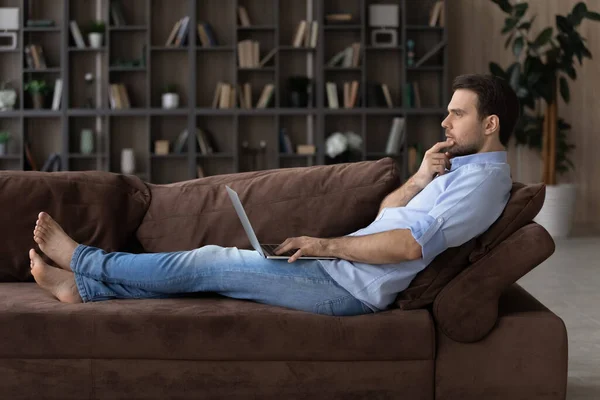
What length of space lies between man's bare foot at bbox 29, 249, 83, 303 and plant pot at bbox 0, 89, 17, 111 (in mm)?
4941

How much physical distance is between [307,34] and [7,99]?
262 centimetres

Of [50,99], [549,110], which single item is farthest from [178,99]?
[549,110]

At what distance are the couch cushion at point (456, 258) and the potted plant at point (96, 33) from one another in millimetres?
5453

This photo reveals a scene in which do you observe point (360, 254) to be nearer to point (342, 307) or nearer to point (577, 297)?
point (342, 307)

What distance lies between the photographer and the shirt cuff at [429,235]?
7.31 feet

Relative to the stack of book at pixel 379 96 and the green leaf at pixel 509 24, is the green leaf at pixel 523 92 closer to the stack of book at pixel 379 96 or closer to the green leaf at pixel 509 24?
the green leaf at pixel 509 24

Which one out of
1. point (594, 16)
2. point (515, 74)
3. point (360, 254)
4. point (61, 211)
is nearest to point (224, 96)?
point (515, 74)

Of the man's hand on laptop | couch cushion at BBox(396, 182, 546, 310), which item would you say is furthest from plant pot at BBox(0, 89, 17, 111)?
couch cushion at BBox(396, 182, 546, 310)

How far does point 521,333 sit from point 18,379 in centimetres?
137

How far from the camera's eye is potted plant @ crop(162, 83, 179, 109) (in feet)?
23.5

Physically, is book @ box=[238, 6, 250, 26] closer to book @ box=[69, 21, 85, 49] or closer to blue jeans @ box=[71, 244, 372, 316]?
book @ box=[69, 21, 85, 49]

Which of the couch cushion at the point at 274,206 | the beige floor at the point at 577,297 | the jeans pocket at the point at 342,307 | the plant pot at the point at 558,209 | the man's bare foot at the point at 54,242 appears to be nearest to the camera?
the jeans pocket at the point at 342,307

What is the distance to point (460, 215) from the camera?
2.24 meters

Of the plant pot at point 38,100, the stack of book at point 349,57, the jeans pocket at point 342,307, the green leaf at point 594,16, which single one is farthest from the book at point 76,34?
the jeans pocket at point 342,307
